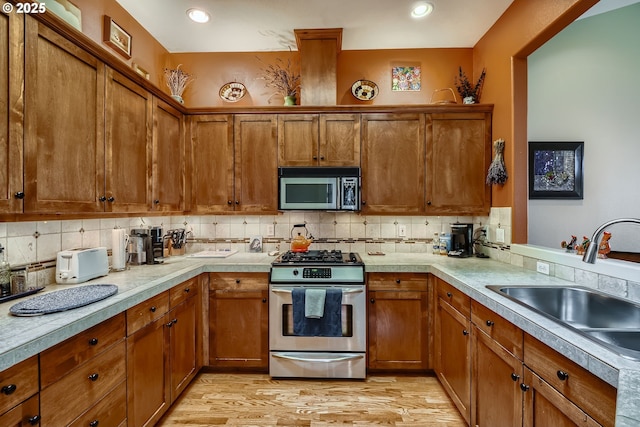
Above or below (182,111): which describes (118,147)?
below

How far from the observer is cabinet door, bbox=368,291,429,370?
7.92 ft

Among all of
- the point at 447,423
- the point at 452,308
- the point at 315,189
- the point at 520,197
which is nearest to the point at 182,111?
the point at 315,189

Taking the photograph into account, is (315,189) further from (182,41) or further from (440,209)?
(182,41)

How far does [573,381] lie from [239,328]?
2.16 meters

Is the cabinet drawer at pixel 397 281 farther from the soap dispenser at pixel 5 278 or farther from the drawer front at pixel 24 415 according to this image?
the soap dispenser at pixel 5 278

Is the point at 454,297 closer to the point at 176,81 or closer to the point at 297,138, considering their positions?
the point at 297,138

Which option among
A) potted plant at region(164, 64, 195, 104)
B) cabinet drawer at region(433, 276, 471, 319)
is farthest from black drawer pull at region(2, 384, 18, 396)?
potted plant at region(164, 64, 195, 104)

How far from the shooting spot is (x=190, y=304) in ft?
7.41

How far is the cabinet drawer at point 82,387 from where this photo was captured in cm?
110

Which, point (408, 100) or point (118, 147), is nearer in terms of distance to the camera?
point (118, 147)

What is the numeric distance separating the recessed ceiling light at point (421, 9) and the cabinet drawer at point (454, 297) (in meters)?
2.19

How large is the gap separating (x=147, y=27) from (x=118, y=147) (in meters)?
1.45

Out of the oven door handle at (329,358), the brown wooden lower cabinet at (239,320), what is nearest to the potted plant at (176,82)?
the brown wooden lower cabinet at (239,320)

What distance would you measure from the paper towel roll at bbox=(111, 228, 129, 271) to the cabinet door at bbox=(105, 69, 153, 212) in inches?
8.8
